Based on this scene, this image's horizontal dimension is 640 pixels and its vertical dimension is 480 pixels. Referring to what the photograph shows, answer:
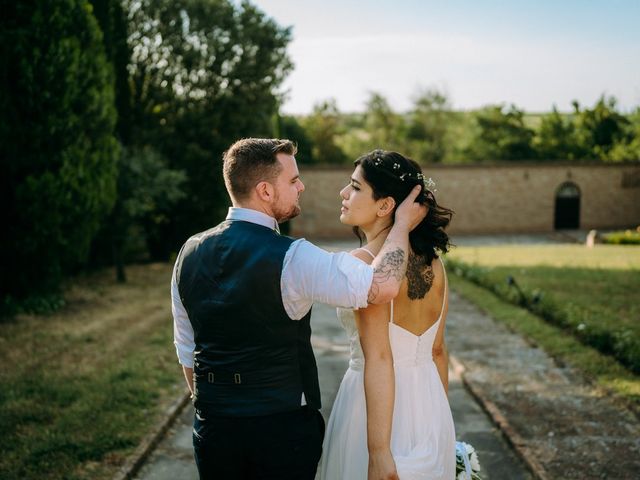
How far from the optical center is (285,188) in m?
2.48

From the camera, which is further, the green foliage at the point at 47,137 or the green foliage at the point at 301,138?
the green foliage at the point at 301,138

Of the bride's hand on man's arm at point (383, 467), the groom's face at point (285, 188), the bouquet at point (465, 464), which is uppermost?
the groom's face at point (285, 188)

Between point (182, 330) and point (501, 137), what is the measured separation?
41.9 meters

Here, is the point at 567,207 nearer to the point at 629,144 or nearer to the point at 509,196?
the point at 509,196

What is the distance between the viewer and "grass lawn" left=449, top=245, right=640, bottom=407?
279 inches

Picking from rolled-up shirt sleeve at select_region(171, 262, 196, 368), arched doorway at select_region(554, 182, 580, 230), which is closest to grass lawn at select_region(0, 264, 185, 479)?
rolled-up shirt sleeve at select_region(171, 262, 196, 368)

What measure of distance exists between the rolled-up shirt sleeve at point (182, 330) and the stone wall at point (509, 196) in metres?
26.3

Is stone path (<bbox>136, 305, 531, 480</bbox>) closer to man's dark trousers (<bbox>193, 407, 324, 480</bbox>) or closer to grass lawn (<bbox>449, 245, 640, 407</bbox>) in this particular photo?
grass lawn (<bbox>449, 245, 640, 407</bbox>)

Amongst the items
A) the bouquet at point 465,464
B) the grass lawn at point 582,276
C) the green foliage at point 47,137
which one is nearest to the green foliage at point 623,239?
the grass lawn at point 582,276

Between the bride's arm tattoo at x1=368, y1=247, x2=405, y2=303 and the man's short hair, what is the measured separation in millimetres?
570

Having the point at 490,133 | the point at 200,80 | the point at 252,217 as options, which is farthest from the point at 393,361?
the point at 490,133

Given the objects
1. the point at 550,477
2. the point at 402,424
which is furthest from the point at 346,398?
the point at 550,477

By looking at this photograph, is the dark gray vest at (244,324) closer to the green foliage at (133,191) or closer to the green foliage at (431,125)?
the green foliage at (133,191)

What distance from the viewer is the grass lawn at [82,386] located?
4.55 m
